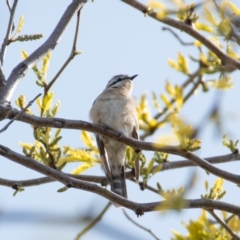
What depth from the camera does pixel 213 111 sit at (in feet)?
5.10

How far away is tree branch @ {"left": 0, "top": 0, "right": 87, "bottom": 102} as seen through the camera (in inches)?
153

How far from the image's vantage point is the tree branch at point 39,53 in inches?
153

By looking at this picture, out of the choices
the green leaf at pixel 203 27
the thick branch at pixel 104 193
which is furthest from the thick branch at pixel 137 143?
the green leaf at pixel 203 27

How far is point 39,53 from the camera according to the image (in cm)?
427

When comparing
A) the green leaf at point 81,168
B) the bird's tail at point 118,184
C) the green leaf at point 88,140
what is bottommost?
the green leaf at point 81,168

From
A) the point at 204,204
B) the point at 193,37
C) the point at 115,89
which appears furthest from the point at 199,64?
the point at 115,89

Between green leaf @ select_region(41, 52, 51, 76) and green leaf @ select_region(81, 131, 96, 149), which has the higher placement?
green leaf @ select_region(41, 52, 51, 76)

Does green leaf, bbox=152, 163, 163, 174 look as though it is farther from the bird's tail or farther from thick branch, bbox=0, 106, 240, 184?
the bird's tail

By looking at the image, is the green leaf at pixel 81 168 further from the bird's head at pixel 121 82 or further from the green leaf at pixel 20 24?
the bird's head at pixel 121 82

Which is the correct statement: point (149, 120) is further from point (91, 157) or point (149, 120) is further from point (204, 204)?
point (204, 204)

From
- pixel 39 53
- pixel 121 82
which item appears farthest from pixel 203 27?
pixel 121 82

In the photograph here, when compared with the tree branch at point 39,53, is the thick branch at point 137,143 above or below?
below

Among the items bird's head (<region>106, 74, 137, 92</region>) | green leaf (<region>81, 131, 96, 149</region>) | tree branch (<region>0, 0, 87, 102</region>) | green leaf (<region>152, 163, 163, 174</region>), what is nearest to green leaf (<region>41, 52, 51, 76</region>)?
tree branch (<region>0, 0, 87, 102</region>)

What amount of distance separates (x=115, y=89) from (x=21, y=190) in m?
3.80
